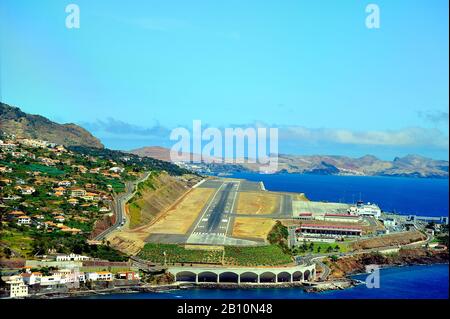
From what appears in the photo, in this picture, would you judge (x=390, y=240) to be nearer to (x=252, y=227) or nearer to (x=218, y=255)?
(x=252, y=227)

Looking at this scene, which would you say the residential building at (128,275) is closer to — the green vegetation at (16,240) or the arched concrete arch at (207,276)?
the arched concrete arch at (207,276)

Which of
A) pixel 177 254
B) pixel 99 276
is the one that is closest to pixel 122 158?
pixel 177 254

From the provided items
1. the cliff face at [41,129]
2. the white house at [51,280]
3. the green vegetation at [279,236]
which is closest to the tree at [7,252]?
the white house at [51,280]

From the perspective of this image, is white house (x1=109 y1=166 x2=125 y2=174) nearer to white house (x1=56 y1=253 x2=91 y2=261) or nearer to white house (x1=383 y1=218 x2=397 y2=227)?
white house (x1=383 y1=218 x2=397 y2=227)
